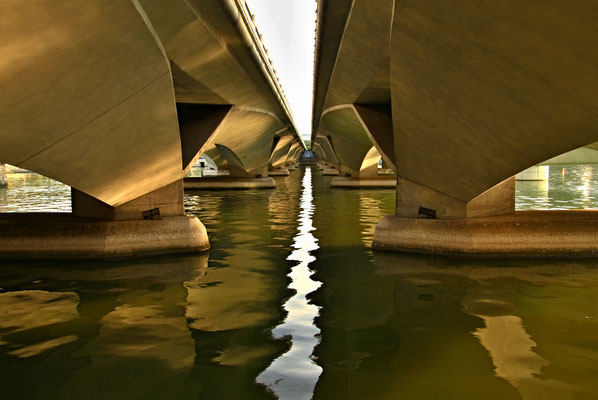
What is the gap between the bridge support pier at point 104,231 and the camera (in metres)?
11.6

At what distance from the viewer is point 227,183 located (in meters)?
36.5

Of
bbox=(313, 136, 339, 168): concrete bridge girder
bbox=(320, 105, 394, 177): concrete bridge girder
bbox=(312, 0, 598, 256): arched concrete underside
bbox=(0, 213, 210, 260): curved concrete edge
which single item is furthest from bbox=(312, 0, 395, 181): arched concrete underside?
bbox=(313, 136, 339, 168): concrete bridge girder

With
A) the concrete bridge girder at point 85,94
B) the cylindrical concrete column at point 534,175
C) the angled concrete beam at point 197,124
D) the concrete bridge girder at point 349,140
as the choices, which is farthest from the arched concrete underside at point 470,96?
the cylindrical concrete column at point 534,175

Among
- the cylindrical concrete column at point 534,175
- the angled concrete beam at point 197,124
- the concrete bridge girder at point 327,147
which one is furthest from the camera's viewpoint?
the concrete bridge girder at point 327,147

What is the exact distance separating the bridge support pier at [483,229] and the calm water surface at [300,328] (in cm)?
50

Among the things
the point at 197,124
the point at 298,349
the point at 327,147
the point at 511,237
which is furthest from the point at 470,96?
the point at 327,147

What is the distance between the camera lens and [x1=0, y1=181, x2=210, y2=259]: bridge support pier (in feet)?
38.0

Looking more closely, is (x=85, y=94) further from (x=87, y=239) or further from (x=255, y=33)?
(x=255, y=33)

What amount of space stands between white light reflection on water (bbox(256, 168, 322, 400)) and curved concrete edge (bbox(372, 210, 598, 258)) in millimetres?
3190

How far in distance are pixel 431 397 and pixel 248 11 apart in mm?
9156

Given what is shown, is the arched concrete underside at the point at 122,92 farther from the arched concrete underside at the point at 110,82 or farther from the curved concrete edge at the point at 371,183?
the curved concrete edge at the point at 371,183

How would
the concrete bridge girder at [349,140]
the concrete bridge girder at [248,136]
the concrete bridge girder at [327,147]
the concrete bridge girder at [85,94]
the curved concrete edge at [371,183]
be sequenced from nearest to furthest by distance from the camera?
1. the concrete bridge girder at [85,94]
2. the concrete bridge girder at [248,136]
3. the concrete bridge girder at [349,140]
4. the curved concrete edge at [371,183]
5. the concrete bridge girder at [327,147]

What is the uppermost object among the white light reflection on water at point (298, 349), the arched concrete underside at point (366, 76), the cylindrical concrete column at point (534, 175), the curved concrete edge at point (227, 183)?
the arched concrete underside at point (366, 76)

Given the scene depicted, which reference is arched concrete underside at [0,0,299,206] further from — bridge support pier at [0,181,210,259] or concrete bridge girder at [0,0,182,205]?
bridge support pier at [0,181,210,259]
